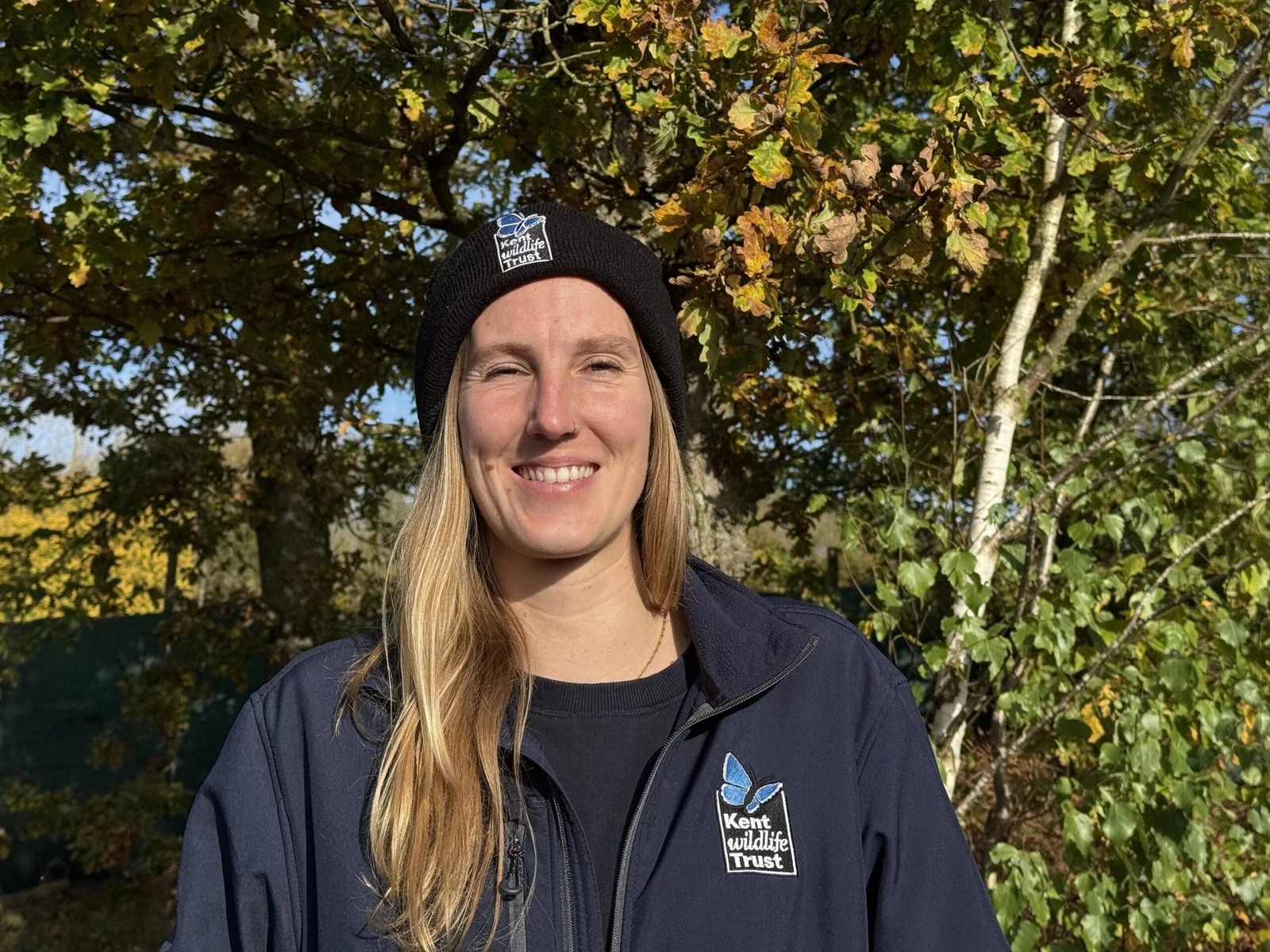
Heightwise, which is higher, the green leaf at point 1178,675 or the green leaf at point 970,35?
the green leaf at point 970,35

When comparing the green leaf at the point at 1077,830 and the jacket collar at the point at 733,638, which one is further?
the green leaf at the point at 1077,830

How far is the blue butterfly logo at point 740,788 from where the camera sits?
156 cm

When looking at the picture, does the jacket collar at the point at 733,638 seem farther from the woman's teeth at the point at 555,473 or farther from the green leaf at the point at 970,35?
the green leaf at the point at 970,35

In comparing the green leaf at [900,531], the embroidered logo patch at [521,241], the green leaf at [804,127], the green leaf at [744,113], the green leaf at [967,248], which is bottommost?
the green leaf at [900,531]

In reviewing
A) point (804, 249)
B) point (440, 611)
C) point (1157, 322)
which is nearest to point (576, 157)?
point (804, 249)

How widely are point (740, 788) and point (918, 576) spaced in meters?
1.20

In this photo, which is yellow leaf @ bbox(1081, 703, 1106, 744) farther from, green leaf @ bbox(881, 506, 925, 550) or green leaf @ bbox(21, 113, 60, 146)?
green leaf @ bbox(21, 113, 60, 146)

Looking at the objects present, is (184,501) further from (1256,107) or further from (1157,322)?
(1256,107)

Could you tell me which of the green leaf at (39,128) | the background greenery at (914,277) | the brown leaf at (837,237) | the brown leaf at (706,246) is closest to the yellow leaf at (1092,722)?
the background greenery at (914,277)

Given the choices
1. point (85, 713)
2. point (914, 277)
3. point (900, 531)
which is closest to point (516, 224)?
point (914, 277)

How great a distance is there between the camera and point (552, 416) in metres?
1.63

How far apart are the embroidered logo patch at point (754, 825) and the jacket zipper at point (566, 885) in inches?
8.3

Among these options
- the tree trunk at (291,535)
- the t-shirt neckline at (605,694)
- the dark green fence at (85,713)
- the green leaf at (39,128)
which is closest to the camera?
the t-shirt neckline at (605,694)

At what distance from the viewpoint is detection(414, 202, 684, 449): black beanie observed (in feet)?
5.64
